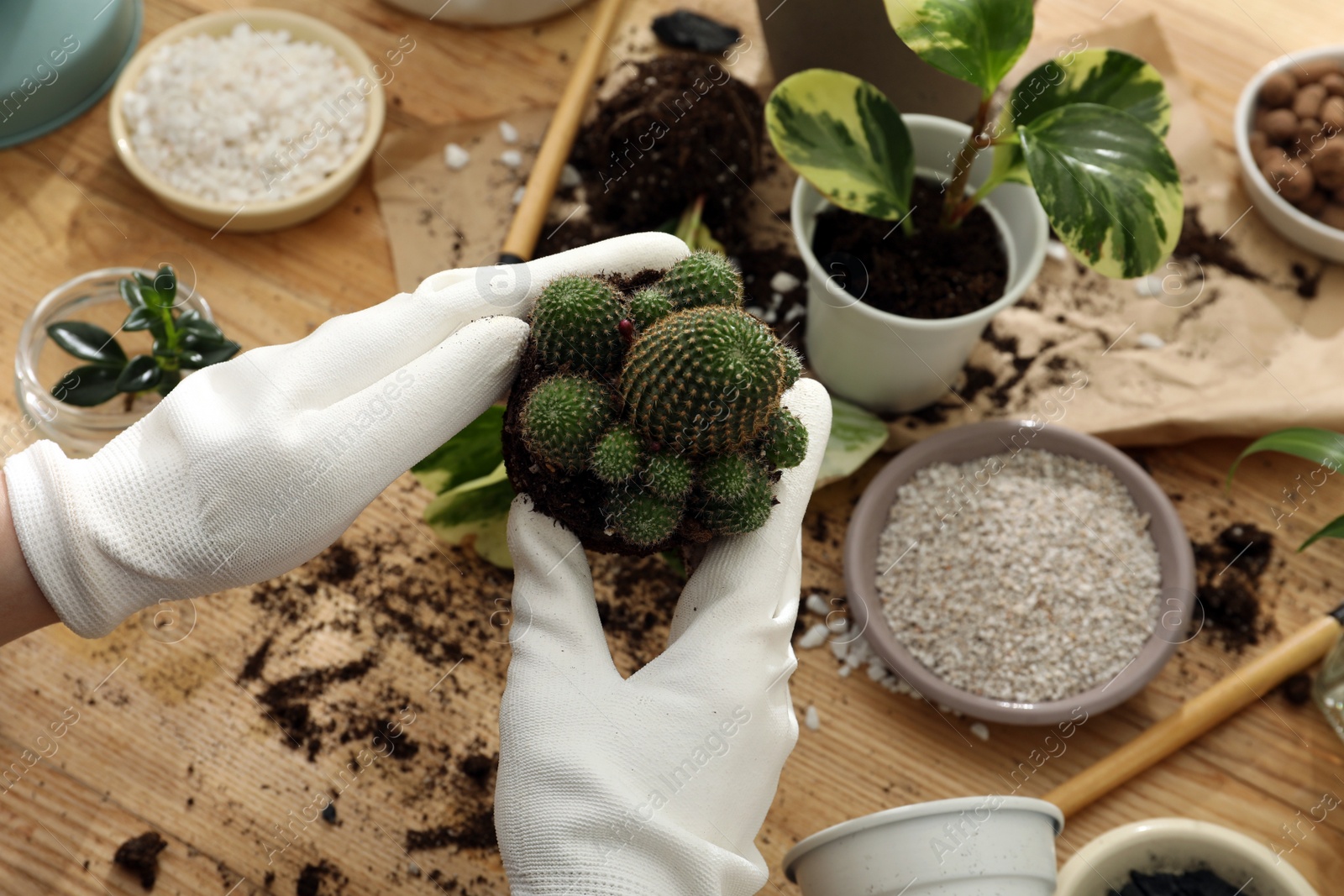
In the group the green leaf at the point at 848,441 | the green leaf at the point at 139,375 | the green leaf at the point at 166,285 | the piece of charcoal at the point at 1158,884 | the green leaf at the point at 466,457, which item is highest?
the green leaf at the point at 166,285

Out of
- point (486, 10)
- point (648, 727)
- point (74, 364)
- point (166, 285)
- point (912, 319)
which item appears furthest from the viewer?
point (486, 10)

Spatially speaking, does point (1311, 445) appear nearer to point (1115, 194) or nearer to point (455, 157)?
Answer: point (1115, 194)

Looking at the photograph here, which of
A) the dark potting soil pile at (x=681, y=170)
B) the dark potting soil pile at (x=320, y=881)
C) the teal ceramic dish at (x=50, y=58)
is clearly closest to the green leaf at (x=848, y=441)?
the dark potting soil pile at (x=681, y=170)

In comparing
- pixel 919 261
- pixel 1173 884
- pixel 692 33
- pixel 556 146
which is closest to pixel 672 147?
pixel 556 146

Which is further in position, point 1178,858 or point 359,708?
point 359,708

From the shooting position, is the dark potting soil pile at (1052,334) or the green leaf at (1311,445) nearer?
the green leaf at (1311,445)

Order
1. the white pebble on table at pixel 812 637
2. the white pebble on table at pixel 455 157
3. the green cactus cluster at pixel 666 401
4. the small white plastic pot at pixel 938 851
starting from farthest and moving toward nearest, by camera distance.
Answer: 1. the white pebble on table at pixel 455 157
2. the white pebble on table at pixel 812 637
3. the small white plastic pot at pixel 938 851
4. the green cactus cluster at pixel 666 401

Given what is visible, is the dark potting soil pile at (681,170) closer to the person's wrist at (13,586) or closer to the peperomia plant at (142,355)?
the peperomia plant at (142,355)

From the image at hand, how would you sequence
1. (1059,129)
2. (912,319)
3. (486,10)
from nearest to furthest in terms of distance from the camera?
(1059,129)
(912,319)
(486,10)

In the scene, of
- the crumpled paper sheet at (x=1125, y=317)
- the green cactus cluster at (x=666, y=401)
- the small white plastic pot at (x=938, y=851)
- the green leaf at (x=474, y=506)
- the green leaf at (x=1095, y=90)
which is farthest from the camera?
the crumpled paper sheet at (x=1125, y=317)
